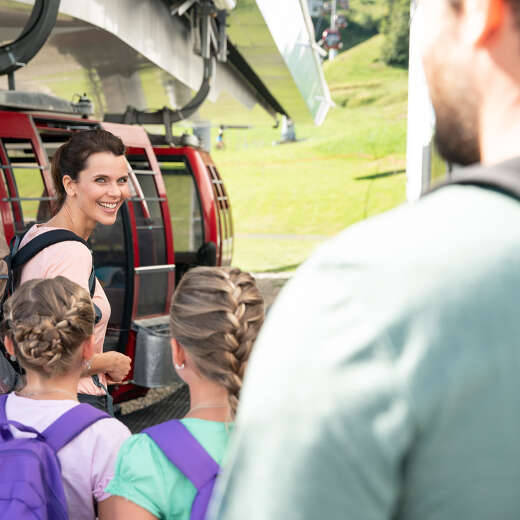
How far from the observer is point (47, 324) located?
2.03 meters

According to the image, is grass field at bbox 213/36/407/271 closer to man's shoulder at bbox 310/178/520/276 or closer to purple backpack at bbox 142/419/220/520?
purple backpack at bbox 142/419/220/520

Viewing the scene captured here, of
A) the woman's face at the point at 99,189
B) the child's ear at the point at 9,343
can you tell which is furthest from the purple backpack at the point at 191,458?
the woman's face at the point at 99,189

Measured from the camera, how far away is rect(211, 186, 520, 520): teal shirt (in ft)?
1.89

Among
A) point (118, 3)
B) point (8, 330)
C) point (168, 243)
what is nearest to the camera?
point (8, 330)

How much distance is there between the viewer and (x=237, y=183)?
45.1 m

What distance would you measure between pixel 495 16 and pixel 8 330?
176cm

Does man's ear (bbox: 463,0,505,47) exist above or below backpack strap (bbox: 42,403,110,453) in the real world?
above

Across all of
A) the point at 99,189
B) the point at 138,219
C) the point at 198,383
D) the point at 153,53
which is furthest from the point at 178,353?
the point at 153,53

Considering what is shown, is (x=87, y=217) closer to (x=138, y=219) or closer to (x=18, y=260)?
(x=18, y=260)

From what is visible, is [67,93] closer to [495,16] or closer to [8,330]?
[8,330]

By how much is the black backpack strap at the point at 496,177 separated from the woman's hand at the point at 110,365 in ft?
6.09

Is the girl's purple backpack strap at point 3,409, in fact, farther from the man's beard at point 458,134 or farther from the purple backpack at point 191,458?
the man's beard at point 458,134

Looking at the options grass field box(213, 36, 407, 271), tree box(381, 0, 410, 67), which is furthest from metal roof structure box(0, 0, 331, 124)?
tree box(381, 0, 410, 67)

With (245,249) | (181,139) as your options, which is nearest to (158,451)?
(181,139)
